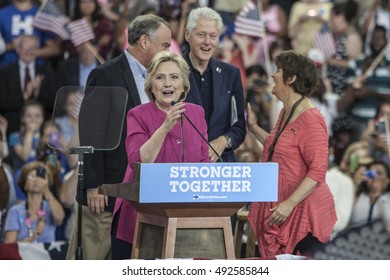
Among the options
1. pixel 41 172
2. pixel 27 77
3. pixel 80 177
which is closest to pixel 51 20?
pixel 27 77

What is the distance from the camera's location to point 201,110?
696 cm

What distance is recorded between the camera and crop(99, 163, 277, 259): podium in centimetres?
634

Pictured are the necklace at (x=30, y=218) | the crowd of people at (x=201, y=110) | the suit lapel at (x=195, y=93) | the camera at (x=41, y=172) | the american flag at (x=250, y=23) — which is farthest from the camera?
the american flag at (x=250, y=23)

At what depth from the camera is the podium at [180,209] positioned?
6.34 meters

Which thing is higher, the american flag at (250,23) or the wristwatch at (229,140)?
the american flag at (250,23)

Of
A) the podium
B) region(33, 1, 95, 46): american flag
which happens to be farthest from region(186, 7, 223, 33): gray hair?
region(33, 1, 95, 46): american flag

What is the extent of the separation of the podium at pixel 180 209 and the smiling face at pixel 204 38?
1.32 meters

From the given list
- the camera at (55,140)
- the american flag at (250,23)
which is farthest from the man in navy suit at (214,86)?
the american flag at (250,23)

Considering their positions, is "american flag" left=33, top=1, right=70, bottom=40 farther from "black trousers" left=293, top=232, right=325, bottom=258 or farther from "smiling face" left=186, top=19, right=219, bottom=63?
"black trousers" left=293, top=232, right=325, bottom=258

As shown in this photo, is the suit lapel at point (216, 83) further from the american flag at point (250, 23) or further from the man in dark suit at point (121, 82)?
the american flag at point (250, 23)

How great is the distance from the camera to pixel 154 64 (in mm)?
6797

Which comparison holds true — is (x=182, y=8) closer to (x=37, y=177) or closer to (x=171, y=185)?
(x=37, y=177)
